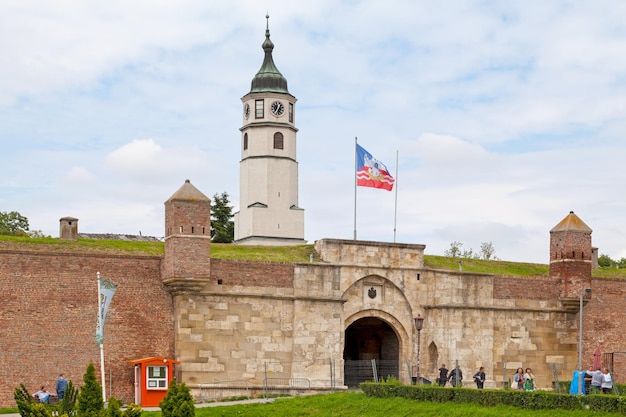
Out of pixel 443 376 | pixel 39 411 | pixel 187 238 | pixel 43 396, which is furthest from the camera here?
pixel 187 238

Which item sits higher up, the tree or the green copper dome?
the green copper dome

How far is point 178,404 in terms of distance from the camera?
3023 centimetres

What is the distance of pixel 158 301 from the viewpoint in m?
39.4

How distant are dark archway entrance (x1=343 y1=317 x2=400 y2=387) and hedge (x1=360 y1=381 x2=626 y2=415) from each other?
7.50 metres

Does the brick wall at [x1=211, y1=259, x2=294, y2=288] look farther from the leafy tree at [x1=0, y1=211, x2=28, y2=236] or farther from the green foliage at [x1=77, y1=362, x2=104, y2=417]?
the leafy tree at [x1=0, y1=211, x2=28, y2=236]

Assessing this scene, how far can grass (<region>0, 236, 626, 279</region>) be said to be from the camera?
39469 millimetres

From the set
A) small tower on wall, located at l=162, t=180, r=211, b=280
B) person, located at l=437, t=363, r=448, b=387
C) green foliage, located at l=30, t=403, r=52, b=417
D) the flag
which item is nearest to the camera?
green foliage, located at l=30, t=403, r=52, b=417

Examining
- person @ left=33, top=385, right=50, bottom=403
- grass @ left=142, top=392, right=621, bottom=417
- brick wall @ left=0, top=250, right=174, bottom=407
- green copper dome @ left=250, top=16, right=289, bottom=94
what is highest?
green copper dome @ left=250, top=16, right=289, bottom=94

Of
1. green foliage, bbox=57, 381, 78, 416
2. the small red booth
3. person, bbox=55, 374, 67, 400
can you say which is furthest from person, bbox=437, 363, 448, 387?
green foliage, bbox=57, 381, 78, 416

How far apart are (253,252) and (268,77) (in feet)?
129

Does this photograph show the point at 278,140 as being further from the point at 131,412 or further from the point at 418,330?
the point at 131,412

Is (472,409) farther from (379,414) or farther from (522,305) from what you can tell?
(522,305)

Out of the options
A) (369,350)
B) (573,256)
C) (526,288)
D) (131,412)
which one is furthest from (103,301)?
(573,256)

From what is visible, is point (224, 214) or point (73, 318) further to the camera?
point (224, 214)
